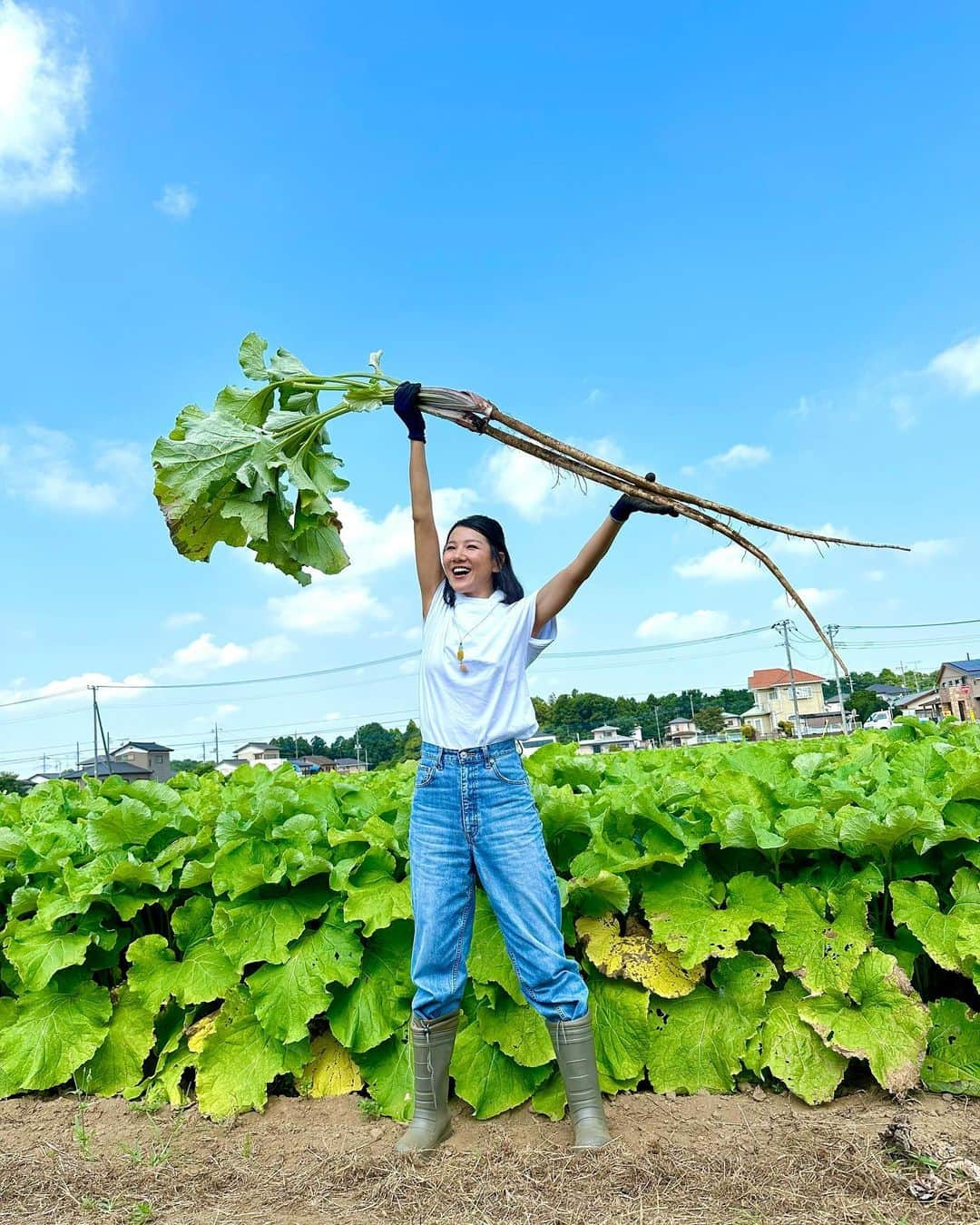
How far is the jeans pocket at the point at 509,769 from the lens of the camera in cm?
340

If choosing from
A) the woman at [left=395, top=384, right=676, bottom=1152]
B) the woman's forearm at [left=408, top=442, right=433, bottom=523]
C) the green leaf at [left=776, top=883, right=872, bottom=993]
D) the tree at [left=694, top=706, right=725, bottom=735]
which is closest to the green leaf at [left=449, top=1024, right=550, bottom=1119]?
the woman at [left=395, top=384, right=676, bottom=1152]

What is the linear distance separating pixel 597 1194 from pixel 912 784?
2302 mm

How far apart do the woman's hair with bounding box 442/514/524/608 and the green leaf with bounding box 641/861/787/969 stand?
1326 mm

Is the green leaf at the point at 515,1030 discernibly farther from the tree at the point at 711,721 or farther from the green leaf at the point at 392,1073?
the tree at the point at 711,721

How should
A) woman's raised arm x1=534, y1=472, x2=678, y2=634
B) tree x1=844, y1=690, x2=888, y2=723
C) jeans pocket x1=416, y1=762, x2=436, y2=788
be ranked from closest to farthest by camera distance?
jeans pocket x1=416, y1=762, x2=436, y2=788, woman's raised arm x1=534, y1=472, x2=678, y2=634, tree x1=844, y1=690, x2=888, y2=723

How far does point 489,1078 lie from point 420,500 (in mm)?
2339

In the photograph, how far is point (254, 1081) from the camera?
13.2 ft

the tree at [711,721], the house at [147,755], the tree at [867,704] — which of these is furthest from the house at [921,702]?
the house at [147,755]

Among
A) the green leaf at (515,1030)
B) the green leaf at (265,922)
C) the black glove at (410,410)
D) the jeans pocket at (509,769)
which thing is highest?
the black glove at (410,410)

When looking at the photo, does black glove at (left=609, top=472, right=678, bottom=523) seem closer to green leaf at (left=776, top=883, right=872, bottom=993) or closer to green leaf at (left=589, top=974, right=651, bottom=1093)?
green leaf at (left=776, top=883, right=872, bottom=993)

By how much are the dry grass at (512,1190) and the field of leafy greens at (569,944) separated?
0.38 meters

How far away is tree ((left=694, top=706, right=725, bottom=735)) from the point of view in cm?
9738

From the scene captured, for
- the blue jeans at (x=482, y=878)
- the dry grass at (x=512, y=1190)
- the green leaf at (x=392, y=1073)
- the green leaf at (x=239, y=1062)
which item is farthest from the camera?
the green leaf at (x=239, y=1062)

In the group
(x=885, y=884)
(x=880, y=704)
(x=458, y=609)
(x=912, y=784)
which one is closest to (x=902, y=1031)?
(x=885, y=884)
